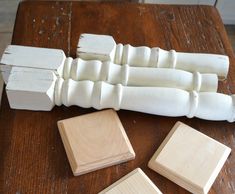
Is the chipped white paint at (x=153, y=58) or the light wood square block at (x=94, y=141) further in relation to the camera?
the chipped white paint at (x=153, y=58)

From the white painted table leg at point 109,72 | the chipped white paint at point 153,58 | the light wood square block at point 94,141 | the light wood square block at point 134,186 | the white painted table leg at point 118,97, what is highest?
the chipped white paint at point 153,58

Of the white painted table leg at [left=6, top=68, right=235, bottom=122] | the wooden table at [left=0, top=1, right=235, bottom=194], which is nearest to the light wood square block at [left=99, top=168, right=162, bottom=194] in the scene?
the wooden table at [left=0, top=1, right=235, bottom=194]

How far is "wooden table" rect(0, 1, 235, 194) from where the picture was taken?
0.52m

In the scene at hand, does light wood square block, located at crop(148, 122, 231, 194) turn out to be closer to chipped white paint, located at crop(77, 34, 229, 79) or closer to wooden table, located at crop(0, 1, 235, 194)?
wooden table, located at crop(0, 1, 235, 194)

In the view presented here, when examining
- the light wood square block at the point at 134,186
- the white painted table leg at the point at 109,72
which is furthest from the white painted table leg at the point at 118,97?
the light wood square block at the point at 134,186

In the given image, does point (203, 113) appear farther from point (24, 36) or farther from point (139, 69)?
point (24, 36)

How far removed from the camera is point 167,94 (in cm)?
58

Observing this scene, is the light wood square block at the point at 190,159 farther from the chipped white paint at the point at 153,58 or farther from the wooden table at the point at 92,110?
the chipped white paint at the point at 153,58

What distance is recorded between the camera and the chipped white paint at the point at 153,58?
2.11 ft

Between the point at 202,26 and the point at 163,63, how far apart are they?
0.66ft

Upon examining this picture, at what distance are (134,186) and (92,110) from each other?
17 cm

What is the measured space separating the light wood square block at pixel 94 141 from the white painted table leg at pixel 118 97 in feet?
0.09

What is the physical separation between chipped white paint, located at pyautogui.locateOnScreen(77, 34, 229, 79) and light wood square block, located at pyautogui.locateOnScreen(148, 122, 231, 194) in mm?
131

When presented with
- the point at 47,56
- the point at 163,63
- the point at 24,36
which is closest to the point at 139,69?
the point at 163,63
